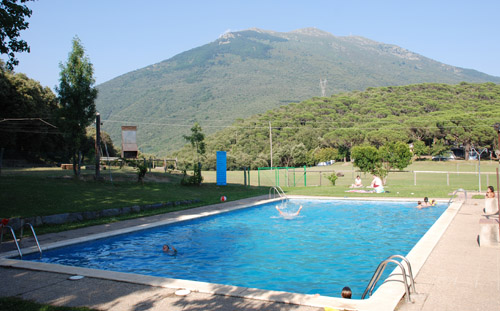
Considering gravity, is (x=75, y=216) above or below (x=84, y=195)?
below

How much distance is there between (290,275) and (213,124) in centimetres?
9874

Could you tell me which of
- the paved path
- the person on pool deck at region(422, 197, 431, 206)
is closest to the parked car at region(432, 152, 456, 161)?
the person on pool deck at region(422, 197, 431, 206)

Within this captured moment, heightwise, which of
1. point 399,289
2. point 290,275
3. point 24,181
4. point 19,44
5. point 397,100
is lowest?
point 290,275

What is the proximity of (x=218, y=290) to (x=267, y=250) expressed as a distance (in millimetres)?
4993

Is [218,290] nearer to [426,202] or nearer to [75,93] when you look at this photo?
[426,202]

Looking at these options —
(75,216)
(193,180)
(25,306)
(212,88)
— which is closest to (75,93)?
(193,180)

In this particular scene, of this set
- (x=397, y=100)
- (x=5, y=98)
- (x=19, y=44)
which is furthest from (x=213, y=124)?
(x=19, y=44)

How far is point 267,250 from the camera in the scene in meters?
10.1

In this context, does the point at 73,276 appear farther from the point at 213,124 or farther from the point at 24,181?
the point at 213,124

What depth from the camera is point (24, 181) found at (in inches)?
612

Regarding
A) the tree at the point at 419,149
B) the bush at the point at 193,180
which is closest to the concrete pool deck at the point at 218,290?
the bush at the point at 193,180

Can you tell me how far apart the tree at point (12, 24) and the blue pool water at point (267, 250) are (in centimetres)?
732

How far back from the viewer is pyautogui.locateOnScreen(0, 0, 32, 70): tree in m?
11.6

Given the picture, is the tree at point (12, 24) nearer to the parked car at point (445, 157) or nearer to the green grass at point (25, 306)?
the green grass at point (25, 306)
